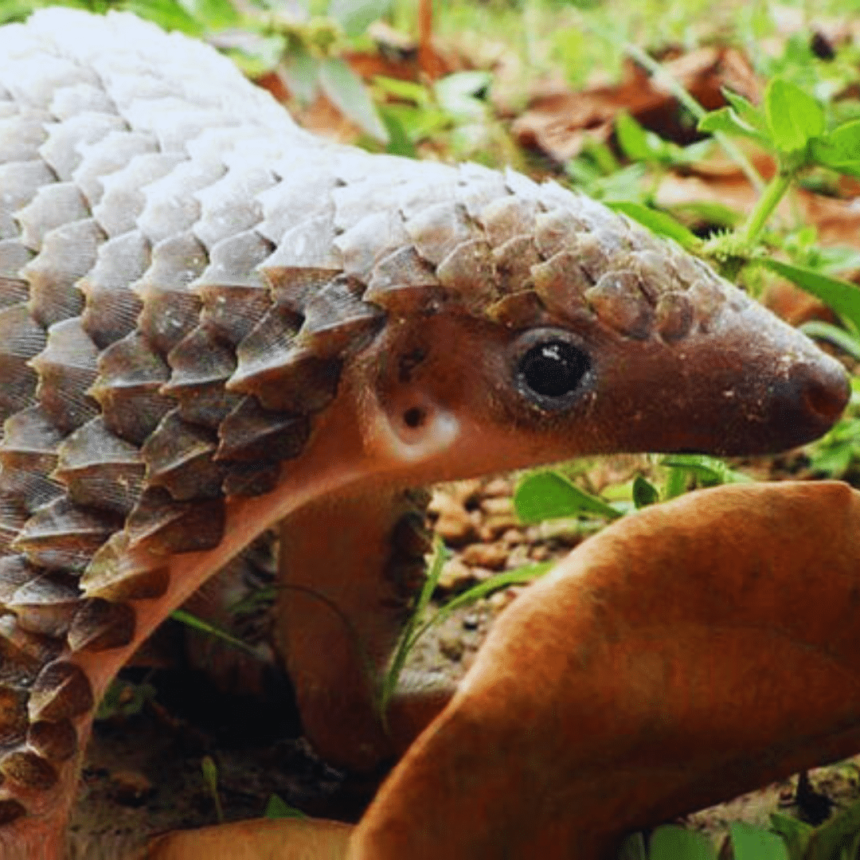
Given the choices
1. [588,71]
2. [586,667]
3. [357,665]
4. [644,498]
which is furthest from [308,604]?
[588,71]

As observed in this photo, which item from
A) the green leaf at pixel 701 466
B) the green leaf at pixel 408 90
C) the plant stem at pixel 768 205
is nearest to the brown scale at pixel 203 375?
the green leaf at pixel 701 466

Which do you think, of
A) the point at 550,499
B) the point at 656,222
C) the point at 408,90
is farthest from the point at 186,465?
the point at 408,90

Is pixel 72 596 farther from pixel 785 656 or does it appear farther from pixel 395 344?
pixel 785 656

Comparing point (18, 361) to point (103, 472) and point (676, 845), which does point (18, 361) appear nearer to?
point (103, 472)

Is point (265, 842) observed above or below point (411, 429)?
below

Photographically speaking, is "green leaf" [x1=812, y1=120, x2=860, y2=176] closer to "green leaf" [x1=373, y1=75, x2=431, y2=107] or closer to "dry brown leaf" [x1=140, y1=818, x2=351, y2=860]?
"dry brown leaf" [x1=140, y1=818, x2=351, y2=860]
